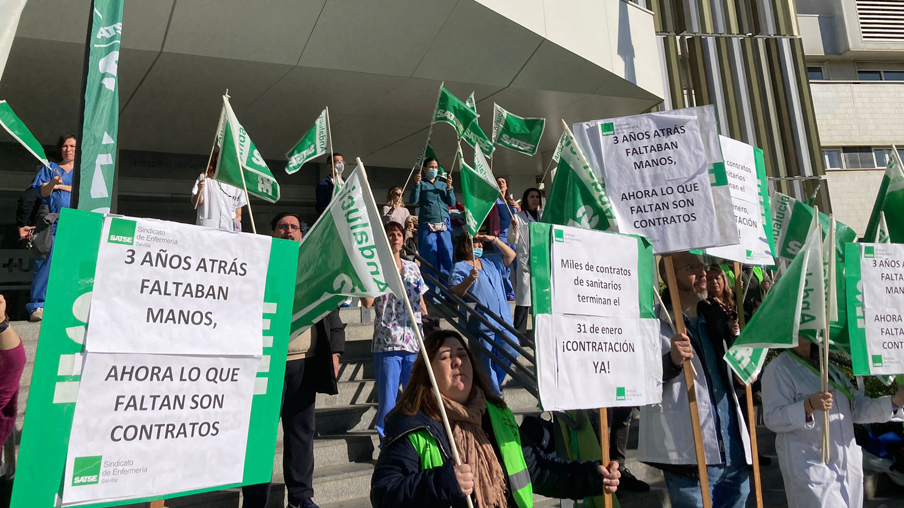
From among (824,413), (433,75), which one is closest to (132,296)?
(824,413)

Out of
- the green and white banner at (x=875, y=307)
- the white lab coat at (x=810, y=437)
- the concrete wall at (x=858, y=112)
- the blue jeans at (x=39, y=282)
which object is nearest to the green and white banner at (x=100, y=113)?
the white lab coat at (x=810, y=437)

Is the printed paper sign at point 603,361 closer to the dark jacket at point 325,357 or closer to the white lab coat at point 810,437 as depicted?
the white lab coat at point 810,437

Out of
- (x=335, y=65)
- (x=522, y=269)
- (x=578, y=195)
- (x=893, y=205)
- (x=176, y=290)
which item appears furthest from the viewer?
(x=335, y=65)

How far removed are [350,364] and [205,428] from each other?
4.81m

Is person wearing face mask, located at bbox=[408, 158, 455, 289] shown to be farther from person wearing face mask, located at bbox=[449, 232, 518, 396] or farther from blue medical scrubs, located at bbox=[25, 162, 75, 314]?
blue medical scrubs, located at bbox=[25, 162, 75, 314]

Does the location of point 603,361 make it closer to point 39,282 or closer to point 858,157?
point 39,282

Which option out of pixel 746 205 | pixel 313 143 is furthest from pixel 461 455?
pixel 313 143

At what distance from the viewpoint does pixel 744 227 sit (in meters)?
4.52

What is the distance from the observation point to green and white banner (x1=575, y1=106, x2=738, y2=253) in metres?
3.77

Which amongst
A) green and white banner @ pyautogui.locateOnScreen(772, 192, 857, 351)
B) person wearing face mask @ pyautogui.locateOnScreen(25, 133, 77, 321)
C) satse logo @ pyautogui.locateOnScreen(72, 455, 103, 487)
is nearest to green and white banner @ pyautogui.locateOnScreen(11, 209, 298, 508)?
satse logo @ pyautogui.locateOnScreen(72, 455, 103, 487)

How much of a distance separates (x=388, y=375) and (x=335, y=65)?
665cm

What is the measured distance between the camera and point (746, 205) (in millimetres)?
4598

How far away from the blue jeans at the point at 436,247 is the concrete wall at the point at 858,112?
20.9 m

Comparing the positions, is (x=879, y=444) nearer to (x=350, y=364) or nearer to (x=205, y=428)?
(x=350, y=364)
